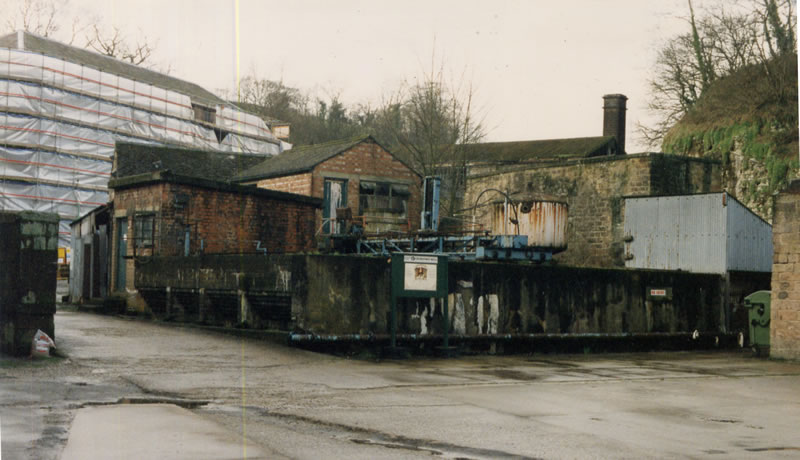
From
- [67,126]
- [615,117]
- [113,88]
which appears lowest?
[67,126]

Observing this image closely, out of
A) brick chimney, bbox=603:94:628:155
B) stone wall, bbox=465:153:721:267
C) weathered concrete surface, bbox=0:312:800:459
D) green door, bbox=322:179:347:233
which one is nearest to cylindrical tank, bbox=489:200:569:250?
weathered concrete surface, bbox=0:312:800:459

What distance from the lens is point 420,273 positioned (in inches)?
503

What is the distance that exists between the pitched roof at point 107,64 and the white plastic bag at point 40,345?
128ft

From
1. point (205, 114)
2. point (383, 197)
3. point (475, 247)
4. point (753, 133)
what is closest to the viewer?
point (475, 247)

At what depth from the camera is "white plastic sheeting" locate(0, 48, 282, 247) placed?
142 feet

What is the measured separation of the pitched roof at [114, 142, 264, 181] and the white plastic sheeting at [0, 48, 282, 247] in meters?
12.6

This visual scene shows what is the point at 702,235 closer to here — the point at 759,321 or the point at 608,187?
the point at 759,321

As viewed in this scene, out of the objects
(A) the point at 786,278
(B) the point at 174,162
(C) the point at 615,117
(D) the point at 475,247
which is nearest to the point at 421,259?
(D) the point at 475,247

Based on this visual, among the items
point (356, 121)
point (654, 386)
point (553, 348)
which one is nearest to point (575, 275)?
point (553, 348)

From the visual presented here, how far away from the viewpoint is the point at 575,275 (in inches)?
630

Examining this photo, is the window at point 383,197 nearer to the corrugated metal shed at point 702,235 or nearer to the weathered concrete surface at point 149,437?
the corrugated metal shed at point 702,235

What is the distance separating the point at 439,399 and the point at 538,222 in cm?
1042

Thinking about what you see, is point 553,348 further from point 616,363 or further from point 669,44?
point 669,44

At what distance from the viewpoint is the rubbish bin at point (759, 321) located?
629 inches
